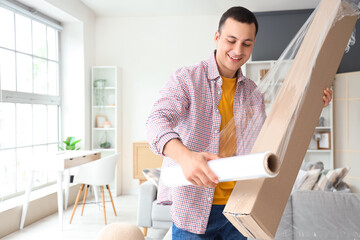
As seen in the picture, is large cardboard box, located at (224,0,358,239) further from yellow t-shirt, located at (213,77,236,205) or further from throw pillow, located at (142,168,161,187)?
throw pillow, located at (142,168,161,187)

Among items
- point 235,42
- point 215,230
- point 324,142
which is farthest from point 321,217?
point 324,142

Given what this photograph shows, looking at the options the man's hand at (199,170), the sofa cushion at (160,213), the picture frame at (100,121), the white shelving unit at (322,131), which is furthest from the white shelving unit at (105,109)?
the man's hand at (199,170)

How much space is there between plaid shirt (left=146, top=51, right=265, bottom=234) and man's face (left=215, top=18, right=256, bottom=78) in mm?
81

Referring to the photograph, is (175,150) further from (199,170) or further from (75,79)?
(75,79)

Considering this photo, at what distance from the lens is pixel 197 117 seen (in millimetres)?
1069

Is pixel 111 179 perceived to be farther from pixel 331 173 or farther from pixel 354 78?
pixel 354 78

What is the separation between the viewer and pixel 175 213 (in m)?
1.09

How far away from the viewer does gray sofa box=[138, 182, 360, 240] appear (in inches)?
86.0

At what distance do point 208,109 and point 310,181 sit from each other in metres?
1.96

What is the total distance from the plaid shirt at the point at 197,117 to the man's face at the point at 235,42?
81 mm

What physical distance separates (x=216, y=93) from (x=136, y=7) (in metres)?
5.11

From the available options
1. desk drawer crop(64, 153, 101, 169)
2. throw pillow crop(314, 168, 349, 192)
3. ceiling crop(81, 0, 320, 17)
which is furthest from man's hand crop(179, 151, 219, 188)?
ceiling crop(81, 0, 320, 17)

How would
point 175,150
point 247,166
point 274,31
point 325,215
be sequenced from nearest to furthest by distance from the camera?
point 247,166 → point 175,150 → point 325,215 → point 274,31

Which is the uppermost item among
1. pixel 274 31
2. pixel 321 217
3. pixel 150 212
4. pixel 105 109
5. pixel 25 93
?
pixel 274 31
